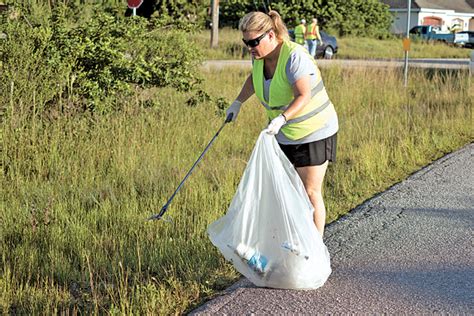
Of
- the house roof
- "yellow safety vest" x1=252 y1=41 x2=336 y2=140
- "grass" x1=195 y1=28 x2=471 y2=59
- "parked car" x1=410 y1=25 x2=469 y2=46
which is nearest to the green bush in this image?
"yellow safety vest" x1=252 y1=41 x2=336 y2=140

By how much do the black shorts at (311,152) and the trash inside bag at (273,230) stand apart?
1.03 ft

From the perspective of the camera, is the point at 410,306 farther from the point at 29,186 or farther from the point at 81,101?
the point at 81,101

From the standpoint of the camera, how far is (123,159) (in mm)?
7809

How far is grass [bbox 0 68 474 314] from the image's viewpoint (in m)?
4.51

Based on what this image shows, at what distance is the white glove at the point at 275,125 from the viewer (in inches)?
178

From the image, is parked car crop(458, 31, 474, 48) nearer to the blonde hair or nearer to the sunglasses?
the blonde hair

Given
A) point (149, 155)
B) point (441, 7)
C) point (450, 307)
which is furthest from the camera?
point (441, 7)

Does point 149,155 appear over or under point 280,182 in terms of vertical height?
under

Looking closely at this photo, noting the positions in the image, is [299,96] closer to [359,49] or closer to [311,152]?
[311,152]

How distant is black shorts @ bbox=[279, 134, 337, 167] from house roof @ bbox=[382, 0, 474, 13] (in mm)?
57705

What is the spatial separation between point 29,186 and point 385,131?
5351 mm

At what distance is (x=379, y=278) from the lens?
483 centimetres

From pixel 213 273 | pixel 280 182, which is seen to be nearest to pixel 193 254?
pixel 213 273

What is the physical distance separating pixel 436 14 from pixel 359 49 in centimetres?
2962
